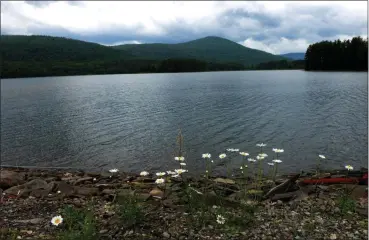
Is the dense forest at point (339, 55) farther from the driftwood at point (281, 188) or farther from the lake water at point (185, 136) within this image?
the driftwood at point (281, 188)

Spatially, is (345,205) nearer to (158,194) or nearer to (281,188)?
(281,188)

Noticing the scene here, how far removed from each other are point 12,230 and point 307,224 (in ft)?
20.0

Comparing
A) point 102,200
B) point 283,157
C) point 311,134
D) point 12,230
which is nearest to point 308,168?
point 283,157

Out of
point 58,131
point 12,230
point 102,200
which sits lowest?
point 58,131

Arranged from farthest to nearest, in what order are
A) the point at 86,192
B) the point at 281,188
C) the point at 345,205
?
1. the point at 86,192
2. the point at 281,188
3. the point at 345,205

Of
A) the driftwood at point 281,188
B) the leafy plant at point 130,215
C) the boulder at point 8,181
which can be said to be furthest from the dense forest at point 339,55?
the leafy plant at point 130,215

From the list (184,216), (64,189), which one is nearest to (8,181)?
(64,189)

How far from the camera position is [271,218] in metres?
7.39

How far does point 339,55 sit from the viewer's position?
151 m

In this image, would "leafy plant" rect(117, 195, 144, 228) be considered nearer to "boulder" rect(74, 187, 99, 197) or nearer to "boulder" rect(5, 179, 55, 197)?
"boulder" rect(74, 187, 99, 197)

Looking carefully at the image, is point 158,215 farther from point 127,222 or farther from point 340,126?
point 340,126

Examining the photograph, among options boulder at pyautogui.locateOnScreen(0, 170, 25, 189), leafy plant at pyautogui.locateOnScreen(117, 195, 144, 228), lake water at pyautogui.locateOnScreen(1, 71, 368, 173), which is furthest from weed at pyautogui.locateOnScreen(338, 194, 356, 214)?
boulder at pyautogui.locateOnScreen(0, 170, 25, 189)

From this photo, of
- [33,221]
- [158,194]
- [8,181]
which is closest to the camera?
[33,221]

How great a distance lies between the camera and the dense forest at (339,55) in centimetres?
13988
